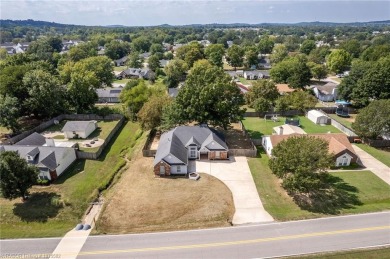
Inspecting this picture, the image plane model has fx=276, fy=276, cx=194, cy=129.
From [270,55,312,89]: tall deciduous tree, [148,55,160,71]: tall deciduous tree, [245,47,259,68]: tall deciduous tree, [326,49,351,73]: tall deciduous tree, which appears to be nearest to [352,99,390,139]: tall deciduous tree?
[270,55,312,89]: tall deciduous tree

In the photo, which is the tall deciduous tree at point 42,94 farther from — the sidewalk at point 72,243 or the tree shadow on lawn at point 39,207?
the sidewalk at point 72,243

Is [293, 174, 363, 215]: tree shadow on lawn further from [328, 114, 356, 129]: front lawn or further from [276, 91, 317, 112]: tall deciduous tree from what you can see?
[276, 91, 317, 112]: tall deciduous tree

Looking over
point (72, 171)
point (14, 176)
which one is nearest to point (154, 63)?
point (72, 171)

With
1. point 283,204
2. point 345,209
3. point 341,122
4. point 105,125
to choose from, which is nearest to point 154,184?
point 283,204

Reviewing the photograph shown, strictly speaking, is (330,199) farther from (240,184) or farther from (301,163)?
(240,184)

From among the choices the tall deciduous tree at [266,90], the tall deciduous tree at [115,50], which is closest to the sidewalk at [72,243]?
the tall deciduous tree at [266,90]

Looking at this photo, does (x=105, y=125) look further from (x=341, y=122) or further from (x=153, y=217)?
(x=341, y=122)
